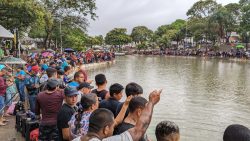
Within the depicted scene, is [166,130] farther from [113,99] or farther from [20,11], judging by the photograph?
[20,11]

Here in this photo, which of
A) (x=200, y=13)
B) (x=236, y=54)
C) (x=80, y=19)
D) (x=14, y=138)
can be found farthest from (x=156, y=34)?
(x=14, y=138)

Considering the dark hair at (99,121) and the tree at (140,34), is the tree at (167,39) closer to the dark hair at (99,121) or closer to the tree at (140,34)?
the tree at (140,34)

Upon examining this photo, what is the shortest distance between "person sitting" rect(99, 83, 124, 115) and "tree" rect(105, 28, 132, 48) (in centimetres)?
9152

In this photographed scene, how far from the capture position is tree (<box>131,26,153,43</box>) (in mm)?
106744

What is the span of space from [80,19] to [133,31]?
70.6 metres

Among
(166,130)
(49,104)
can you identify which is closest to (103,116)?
(166,130)

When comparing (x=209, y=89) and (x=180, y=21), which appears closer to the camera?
(x=209, y=89)

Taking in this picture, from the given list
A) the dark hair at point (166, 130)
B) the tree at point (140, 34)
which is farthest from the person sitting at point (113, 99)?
the tree at point (140, 34)

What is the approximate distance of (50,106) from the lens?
17.6 feet

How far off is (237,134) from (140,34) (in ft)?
342

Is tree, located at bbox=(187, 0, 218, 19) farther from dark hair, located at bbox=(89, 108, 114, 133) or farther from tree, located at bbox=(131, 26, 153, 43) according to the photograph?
dark hair, located at bbox=(89, 108, 114, 133)

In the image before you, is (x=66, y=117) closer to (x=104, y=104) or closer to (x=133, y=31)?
(x=104, y=104)

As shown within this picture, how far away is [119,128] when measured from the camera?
12.7ft

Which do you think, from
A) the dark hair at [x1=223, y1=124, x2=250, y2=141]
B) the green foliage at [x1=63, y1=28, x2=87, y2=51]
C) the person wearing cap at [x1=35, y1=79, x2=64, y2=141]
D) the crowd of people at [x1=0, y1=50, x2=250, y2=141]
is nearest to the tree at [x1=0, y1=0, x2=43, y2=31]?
the crowd of people at [x1=0, y1=50, x2=250, y2=141]
